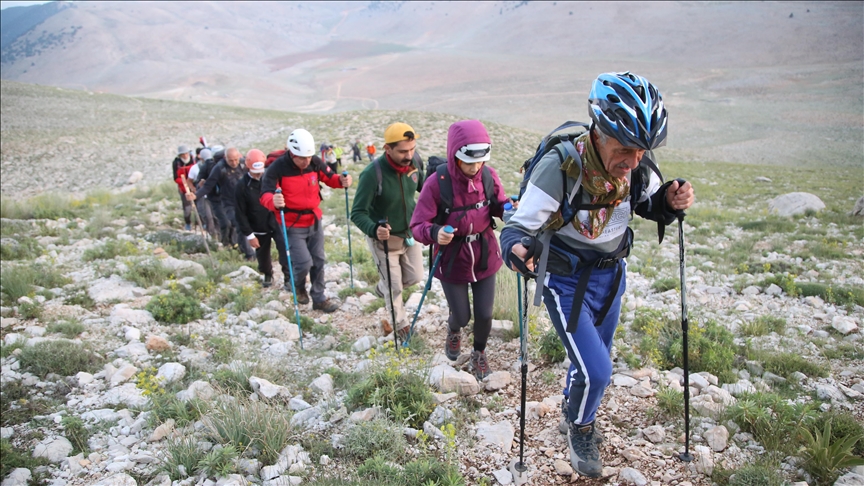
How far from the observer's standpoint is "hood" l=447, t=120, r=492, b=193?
4.52 meters

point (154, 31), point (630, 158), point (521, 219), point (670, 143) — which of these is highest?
point (154, 31)

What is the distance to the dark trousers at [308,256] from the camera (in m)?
7.33

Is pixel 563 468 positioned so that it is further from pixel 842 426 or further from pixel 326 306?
pixel 326 306

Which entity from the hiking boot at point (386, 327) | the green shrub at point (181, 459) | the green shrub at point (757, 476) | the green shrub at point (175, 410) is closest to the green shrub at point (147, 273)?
the green shrub at point (175, 410)

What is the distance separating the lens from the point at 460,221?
479 centimetres

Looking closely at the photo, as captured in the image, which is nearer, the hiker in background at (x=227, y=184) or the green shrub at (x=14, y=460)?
the green shrub at (x=14, y=460)

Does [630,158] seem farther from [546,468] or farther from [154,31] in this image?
[154,31]

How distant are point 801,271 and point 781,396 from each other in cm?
467

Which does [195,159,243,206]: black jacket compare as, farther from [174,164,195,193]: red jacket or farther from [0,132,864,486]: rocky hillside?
[174,164,195,193]: red jacket

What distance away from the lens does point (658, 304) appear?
22.4ft

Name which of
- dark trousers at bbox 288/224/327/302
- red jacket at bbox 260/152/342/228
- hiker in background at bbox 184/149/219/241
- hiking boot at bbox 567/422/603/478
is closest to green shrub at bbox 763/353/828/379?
hiking boot at bbox 567/422/603/478

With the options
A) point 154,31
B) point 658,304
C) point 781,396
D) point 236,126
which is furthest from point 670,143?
point 154,31

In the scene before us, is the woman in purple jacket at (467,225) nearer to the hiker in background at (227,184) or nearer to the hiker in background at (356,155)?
the hiker in background at (227,184)

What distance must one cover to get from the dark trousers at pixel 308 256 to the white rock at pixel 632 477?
16.6 ft
